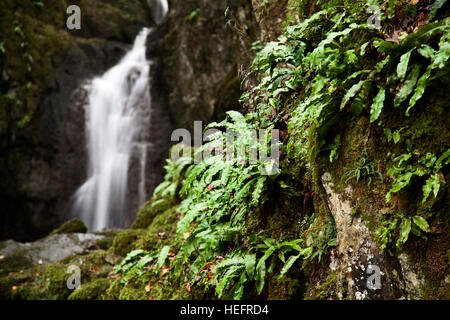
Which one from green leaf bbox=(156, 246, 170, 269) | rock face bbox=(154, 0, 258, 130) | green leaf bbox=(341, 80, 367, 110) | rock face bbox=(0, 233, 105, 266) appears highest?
rock face bbox=(154, 0, 258, 130)

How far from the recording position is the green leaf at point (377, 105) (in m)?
2.26

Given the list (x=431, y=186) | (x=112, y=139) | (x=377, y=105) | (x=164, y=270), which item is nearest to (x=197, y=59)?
(x=112, y=139)

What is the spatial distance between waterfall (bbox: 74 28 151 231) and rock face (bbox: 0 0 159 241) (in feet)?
2.09

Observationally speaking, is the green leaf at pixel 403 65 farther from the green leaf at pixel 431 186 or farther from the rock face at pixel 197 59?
A: the rock face at pixel 197 59

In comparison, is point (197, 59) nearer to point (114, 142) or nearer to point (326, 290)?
point (114, 142)

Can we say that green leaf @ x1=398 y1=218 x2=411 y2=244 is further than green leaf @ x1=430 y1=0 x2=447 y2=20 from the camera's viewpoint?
No

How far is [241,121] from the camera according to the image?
3824mm

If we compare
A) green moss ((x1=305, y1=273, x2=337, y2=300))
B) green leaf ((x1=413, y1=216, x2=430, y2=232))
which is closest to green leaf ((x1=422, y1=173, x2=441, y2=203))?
green leaf ((x1=413, y1=216, x2=430, y2=232))

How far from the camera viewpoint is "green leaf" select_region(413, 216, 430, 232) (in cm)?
205

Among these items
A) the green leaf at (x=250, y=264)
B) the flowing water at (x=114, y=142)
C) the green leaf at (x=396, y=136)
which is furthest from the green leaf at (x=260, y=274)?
the flowing water at (x=114, y=142)

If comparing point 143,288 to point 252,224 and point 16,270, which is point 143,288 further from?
point 16,270

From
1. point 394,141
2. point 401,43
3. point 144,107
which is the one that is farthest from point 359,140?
point 144,107

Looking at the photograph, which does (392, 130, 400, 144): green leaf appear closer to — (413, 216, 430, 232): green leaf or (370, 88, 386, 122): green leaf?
(370, 88, 386, 122): green leaf
